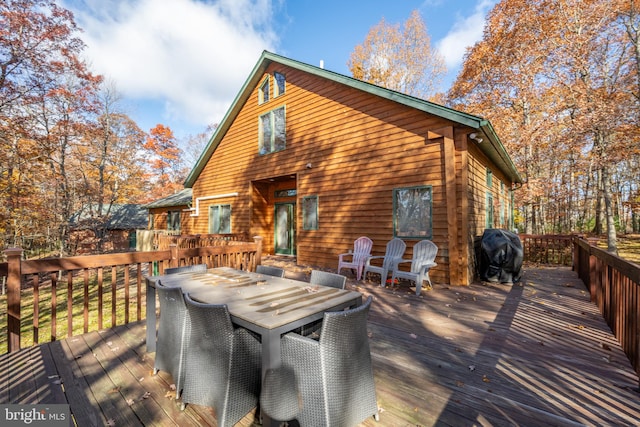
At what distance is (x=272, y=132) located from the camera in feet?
30.1

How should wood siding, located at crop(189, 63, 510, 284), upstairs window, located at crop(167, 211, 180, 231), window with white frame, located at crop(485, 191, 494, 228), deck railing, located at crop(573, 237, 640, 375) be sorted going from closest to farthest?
deck railing, located at crop(573, 237, 640, 375), wood siding, located at crop(189, 63, 510, 284), window with white frame, located at crop(485, 191, 494, 228), upstairs window, located at crop(167, 211, 180, 231)

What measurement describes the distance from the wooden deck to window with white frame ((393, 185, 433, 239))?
252 cm

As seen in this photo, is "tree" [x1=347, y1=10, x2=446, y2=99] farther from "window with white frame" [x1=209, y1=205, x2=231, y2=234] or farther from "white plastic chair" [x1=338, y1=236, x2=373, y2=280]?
"white plastic chair" [x1=338, y1=236, x2=373, y2=280]

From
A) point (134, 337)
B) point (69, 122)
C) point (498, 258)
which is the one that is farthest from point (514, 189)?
point (69, 122)

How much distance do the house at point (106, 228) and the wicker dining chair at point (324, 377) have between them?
12.5m

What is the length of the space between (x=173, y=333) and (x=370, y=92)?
21.1 feet

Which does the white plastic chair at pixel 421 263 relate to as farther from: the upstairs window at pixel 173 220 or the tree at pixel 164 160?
the tree at pixel 164 160

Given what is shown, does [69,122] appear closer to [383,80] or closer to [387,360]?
[387,360]

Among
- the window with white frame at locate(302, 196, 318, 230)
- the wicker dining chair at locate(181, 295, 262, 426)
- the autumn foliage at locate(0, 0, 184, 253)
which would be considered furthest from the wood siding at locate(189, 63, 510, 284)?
the autumn foliage at locate(0, 0, 184, 253)

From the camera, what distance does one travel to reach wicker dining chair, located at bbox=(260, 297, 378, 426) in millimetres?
1493

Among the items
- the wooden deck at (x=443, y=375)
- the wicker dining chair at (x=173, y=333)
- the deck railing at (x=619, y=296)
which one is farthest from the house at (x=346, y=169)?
the wicker dining chair at (x=173, y=333)

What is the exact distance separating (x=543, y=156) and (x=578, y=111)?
309 cm

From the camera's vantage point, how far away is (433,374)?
7.47ft

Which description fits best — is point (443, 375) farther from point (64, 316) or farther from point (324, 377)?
point (64, 316)
